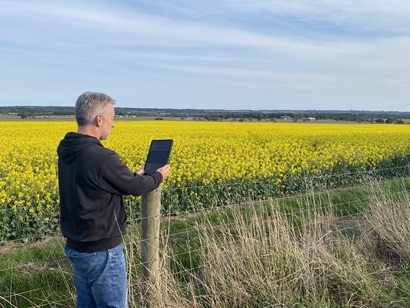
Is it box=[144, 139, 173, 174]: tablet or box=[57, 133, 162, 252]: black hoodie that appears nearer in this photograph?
box=[57, 133, 162, 252]: black hoodie

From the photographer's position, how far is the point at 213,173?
11461 millimetres

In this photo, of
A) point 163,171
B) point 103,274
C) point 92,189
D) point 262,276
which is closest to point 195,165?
point 262,276

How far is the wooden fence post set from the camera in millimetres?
3837

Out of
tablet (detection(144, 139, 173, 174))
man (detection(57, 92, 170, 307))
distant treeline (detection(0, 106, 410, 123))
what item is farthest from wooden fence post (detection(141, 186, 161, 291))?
distant treeline (detection(0, 106, 410, 123))

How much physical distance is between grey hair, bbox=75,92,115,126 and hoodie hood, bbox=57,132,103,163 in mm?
96

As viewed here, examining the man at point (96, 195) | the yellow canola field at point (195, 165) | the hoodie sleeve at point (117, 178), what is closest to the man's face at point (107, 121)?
the man at point (96, 195)

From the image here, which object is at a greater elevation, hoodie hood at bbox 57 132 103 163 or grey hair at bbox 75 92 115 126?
grey hair at bbox 75 92 115 126

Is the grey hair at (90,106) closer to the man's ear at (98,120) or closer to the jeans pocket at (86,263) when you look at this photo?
the man's ear at (98,120)

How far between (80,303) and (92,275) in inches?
16.0

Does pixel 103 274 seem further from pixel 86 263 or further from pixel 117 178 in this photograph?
pixel 117 178

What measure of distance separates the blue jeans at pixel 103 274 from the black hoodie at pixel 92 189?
2.3 inches

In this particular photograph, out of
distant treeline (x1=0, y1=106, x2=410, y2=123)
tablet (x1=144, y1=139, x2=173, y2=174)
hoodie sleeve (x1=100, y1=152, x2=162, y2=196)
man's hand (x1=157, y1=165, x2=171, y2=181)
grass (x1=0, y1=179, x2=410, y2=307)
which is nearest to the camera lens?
hoodie sleeve (x1=100, y1=152, x2=162, y2=196)

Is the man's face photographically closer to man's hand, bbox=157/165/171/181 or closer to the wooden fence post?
man's hand, bbox=157/165/171/181

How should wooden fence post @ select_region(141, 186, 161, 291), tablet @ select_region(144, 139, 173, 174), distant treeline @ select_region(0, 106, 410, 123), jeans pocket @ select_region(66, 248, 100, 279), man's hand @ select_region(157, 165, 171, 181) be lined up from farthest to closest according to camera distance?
1. distant treeline @ select_region(0, 106, 410, 123)
2. wooden fence post @ select_region(141, 186, 161, 291)
3. tablet @ select_region(144, 139, 173, 174)
4. man's hand @ select_region(157, 165, 171, 181)
5. jeans pocket @ select_region(66, 248, 100, 279)
